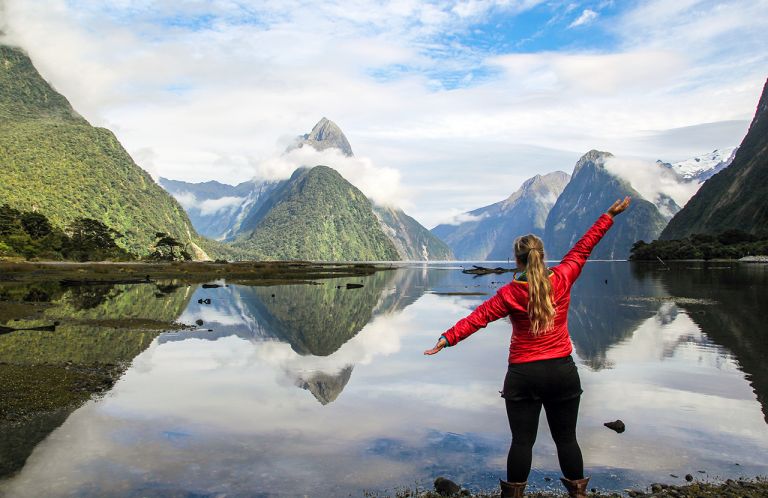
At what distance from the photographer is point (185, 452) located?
1188 cm

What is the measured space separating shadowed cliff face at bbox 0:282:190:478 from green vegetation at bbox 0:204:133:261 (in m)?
73.1

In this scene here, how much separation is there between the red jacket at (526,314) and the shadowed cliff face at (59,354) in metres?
9.24

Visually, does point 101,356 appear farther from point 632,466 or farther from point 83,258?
point 83,258

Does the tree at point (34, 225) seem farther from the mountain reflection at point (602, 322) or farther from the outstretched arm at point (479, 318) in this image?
the outstretched arm at point (479, 318)

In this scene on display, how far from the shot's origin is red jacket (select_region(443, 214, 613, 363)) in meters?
7.69

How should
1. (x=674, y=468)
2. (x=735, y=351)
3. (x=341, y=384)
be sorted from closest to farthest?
(x=674, y=468) < (x=341, y=384) < (x=735, y=351)

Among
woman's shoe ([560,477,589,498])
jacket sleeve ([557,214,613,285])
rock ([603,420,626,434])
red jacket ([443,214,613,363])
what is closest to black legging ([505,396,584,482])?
woman's shoe ([560,477,589,498])

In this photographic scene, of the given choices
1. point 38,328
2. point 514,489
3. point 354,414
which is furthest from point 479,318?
point 38,328

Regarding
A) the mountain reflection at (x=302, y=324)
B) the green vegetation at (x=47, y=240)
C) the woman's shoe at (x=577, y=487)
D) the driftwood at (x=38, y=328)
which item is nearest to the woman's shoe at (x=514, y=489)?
the woman's shoe at (x=577, y=487)

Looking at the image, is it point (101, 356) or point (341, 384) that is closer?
point (341, 384)

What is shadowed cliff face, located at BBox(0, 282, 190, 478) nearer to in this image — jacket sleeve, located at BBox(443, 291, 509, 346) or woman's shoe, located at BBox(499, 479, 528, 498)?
jacket sleeve, located at BBox(443, 291, 509, 346)

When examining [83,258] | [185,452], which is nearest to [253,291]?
[185,452]

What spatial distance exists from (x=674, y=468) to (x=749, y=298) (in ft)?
154

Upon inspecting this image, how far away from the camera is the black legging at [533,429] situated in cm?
777
